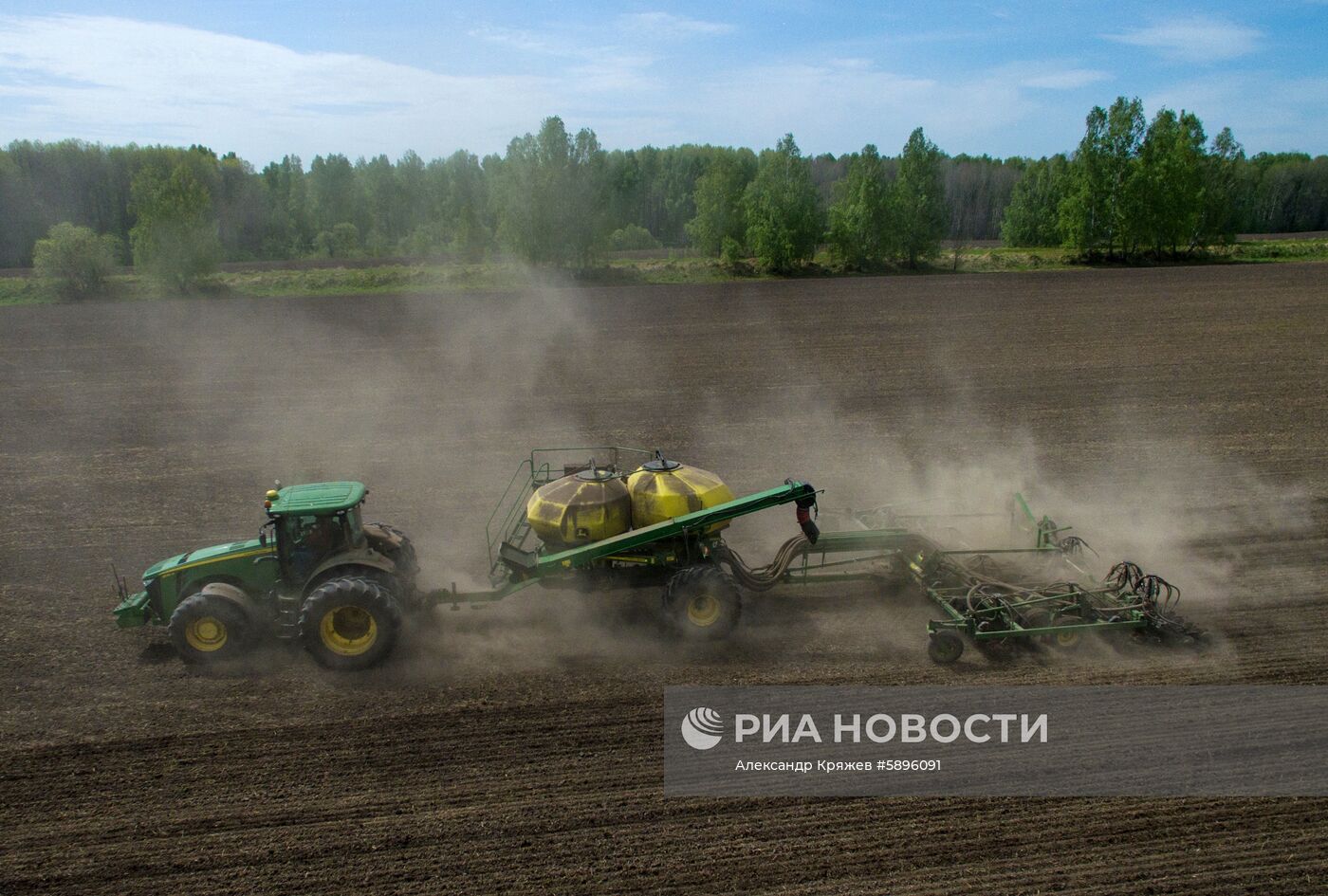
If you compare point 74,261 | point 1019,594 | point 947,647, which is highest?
point 74,261

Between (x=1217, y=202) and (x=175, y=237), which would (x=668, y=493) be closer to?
(x=175, y=237)

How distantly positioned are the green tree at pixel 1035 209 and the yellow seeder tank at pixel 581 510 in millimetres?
81972

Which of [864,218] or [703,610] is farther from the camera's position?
[864,218]

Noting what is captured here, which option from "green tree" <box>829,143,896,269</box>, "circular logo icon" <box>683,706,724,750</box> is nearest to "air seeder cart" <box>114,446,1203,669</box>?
"circular logo icon" <box>683,706,724,750</box>

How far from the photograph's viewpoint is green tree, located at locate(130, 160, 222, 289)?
4691 centimetres

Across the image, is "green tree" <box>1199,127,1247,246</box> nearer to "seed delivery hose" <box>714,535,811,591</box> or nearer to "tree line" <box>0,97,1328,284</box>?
"tree line" <box>0,97,1328,284</box>

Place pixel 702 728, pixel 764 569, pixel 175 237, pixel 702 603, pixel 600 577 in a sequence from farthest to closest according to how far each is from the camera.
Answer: pixel 175 237 → pixel 764 569 → pixel 600 577 → pixel 702 603 → pixel 702 728

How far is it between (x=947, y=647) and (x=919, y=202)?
54.1 metres

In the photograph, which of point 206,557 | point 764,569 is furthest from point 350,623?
point 764,569

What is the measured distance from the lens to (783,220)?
5653cm

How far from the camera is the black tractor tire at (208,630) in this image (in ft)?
29.2

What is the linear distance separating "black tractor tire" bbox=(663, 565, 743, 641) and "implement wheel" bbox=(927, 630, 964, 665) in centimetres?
211

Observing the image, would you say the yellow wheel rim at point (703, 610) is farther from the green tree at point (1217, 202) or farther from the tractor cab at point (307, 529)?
the green tree at point (1217, 202)

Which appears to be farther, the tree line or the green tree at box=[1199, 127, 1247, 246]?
the green tree at box=[1199, 127, 1247, 246]
